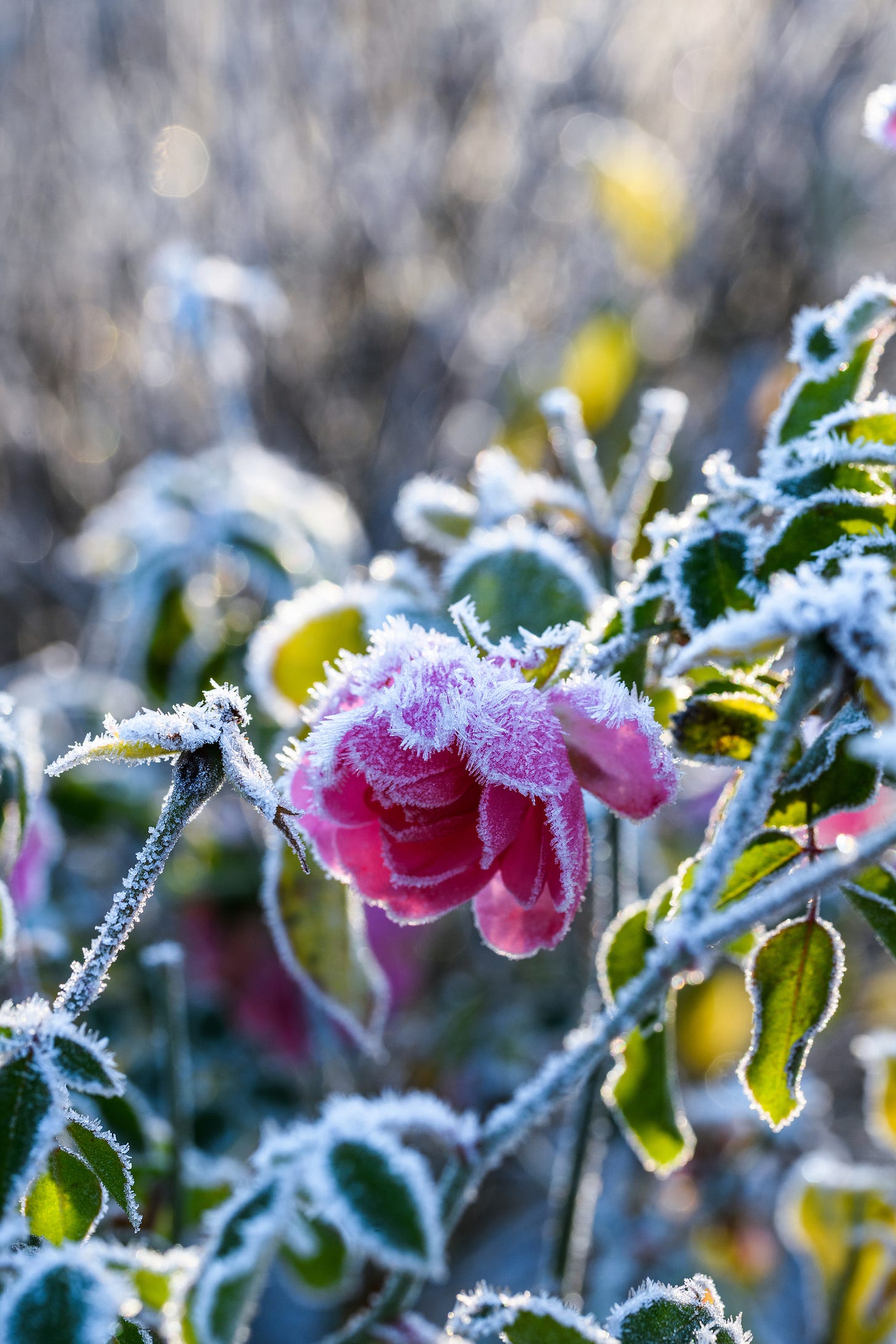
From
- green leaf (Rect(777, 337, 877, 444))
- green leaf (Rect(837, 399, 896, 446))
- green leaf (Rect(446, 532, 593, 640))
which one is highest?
green leaf (Rect(777, 337, 877, 444))

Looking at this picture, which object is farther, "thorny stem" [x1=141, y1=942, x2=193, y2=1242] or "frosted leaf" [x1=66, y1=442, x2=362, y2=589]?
"frosted leaf" [x1=66, y1=442, x2=362, y2=589]

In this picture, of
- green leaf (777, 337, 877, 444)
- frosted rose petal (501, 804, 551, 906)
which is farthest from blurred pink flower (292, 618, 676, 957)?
green leaf (777, 337, 877, 444)

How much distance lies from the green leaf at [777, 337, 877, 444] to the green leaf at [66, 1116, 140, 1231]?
48 centimetres

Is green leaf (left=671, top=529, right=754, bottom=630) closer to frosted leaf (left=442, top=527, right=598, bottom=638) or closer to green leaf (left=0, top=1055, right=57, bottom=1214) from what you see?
frosted leaf (left=442, top=527, right=598, bottom=638)

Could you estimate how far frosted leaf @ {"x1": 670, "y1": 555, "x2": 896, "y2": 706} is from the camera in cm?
39

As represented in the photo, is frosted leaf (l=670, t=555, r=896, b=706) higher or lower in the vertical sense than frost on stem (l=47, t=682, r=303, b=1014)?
higher

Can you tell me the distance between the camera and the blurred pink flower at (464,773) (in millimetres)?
467

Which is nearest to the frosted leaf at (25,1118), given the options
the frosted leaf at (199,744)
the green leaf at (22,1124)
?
the green leaf at (22,1124)

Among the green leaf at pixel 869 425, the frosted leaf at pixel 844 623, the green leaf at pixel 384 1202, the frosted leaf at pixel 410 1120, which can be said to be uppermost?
the green leaf at pixel 869 425

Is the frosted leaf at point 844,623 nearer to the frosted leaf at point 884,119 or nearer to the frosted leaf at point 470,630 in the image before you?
the frosted leaf at point 470,630

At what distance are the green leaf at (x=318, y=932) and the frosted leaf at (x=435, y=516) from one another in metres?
0.26

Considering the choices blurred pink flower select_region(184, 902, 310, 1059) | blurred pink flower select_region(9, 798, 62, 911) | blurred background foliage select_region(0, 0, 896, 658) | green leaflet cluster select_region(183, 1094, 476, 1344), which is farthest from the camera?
blurred background foliage select_region(0, 0, 896, 658)

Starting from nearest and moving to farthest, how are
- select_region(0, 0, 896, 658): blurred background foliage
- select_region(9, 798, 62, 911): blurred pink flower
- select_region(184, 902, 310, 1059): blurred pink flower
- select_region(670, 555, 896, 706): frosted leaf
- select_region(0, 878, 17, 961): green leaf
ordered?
select_region(670, 555, 896, 706): frosted leaf < select_region(0, 878, 17, 961): green leaf < select_region(9, 798, 62, 911): blurred pink flower < select_region(184, 902, 310, 1059): blurred pink flower < select_region(0, 0, 896, 658): blurred background foliage

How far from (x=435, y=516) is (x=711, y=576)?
29 centimetres
